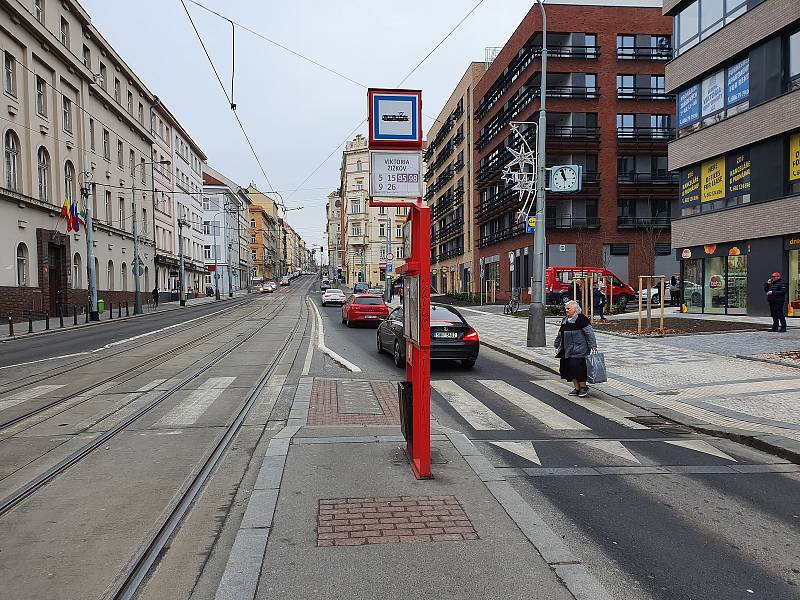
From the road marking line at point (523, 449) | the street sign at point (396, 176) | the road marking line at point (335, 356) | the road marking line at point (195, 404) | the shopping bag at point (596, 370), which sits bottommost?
the road marking line at point (523, 449)

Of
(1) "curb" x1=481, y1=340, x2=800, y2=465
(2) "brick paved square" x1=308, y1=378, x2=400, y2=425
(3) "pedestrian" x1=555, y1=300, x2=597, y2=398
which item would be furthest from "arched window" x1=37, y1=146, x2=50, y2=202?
(1) "curb" x1=481, y1=340, x2=800, y2=465

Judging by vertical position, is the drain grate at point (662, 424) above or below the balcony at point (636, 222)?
below

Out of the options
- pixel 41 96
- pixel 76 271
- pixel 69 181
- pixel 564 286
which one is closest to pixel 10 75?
pixel 41 96

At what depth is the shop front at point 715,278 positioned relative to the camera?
24.9 m

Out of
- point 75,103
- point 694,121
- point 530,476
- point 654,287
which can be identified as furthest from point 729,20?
point 75,103

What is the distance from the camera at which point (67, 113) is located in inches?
1511

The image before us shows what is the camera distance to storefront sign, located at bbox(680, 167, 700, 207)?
Answer: 91.2 feet

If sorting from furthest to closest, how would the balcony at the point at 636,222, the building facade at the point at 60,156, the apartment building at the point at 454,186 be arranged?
the apartment building at the point at 454,186
the balcony at the point at 636,222
the building facade at the point at 60,156

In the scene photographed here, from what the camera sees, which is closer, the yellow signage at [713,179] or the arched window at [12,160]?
the yellow signage at [713,179]

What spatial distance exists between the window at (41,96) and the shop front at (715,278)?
108 feet

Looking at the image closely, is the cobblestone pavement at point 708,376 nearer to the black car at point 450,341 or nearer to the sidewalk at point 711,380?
the sidewalk at point 711,380

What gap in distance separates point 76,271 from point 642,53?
3826 centimetres

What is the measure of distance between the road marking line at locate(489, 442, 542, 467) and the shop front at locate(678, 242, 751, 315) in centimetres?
2076

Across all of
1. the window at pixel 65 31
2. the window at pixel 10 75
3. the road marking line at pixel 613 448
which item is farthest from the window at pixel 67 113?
the road marking line at pixel 613 448
